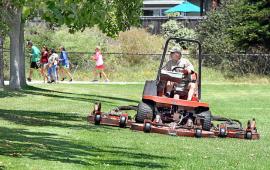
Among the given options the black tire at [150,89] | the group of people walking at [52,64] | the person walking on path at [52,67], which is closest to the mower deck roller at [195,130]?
Answer: the black tire at [150,89]

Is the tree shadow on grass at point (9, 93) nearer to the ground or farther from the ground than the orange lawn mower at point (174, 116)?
nearer to the ground

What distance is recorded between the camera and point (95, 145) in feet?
47.9

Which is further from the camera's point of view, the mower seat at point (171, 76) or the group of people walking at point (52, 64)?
the group of people walking at point (52, 64)

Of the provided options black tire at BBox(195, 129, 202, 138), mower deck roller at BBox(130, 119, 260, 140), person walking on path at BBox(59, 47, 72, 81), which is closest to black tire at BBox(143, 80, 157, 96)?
mower deck roller at BBox(130, 119, 260, 140)

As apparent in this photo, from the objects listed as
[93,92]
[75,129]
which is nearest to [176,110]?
[75,129]

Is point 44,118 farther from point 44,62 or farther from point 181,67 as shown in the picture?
point 44,62

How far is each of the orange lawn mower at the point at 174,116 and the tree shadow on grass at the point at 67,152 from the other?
2.61 meters

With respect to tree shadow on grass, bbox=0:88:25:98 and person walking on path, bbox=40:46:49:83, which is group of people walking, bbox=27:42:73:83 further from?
tree shadow on grass, bbox=0:88:25:98

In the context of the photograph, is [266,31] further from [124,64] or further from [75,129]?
[75,129]

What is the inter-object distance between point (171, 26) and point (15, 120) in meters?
31.8

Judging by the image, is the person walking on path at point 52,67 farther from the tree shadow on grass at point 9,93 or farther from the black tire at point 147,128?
the black tire at point 147,128

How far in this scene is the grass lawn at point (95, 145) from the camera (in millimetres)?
12094

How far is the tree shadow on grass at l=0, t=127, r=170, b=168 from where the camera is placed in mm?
12156

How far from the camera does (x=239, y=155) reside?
46.0 ft
